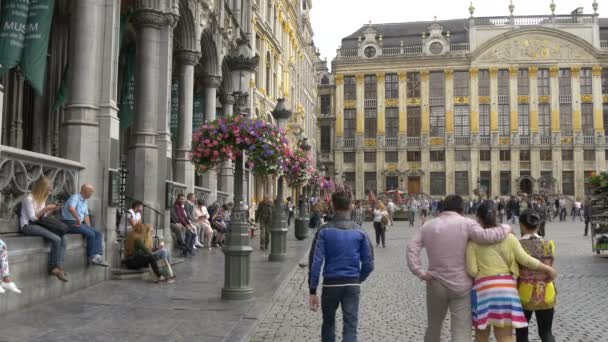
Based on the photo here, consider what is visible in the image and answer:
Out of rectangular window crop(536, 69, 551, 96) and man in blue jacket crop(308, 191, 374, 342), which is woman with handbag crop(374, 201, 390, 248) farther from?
rectangular window crop(536, 69, 551, 96)

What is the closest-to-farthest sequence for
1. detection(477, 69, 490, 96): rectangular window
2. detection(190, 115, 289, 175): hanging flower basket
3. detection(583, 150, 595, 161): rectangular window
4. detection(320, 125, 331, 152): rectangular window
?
1. detection(190, 115, 289, 175): hanging flower basket
2. detection(583, 150, 595, 161): rectangular window
3. detection(477, 69, 490, 96): rectangular window
4. detection(320, 125, 331, 152): rectangular window

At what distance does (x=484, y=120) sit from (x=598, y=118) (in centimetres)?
1153

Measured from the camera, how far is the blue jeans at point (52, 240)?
26.8 feet

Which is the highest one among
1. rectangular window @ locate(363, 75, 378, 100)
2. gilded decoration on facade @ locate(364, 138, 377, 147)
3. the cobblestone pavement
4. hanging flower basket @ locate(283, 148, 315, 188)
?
rectangular window @ locate(363, 75, 378, 100)

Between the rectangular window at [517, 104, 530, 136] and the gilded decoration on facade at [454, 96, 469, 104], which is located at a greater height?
the gilded decoration on facade at [454, 96, 469, 104]

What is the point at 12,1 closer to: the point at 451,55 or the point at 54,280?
the point at 54,280

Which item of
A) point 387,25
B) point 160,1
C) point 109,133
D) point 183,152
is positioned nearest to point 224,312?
point 109,133

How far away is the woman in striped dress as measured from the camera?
4.73 metres

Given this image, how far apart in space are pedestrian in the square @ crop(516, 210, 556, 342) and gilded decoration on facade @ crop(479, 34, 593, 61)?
61.8 metres

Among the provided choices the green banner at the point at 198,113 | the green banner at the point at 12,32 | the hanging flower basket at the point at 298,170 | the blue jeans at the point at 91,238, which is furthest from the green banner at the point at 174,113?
the blue jeans at the point at 91,238

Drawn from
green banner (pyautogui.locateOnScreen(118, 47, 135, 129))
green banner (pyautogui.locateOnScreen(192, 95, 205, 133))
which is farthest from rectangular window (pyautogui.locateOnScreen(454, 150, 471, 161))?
green banner (pyautogui.locateOnScreen(118, 47, 135, 129))

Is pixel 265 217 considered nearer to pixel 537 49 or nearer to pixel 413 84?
pixel 413 84

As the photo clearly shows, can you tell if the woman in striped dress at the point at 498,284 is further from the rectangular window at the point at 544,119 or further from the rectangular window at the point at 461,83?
the rectangular window at the point at 544,119

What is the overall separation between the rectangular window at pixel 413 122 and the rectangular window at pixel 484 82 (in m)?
7.00
